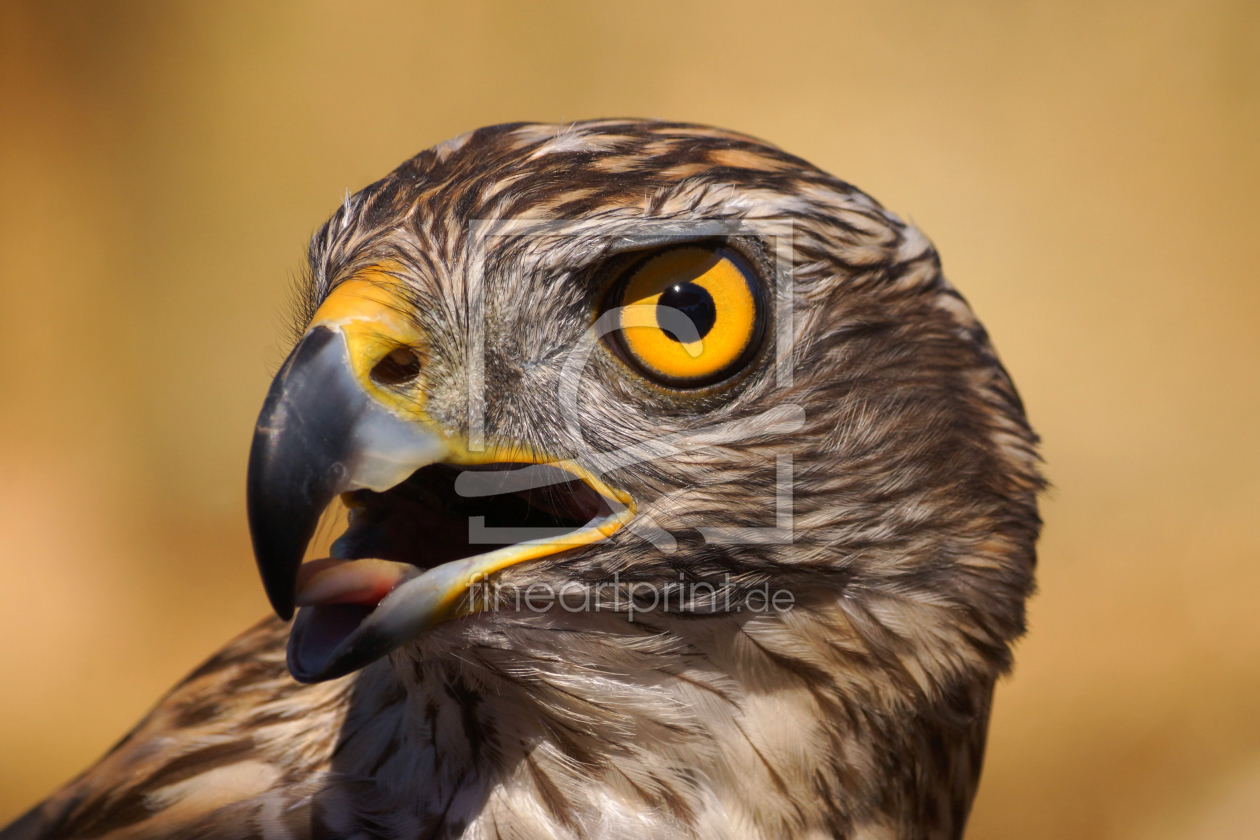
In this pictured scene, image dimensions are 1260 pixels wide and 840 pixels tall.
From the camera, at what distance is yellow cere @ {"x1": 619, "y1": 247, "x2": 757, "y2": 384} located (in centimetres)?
143

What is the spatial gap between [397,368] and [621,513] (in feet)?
1.23

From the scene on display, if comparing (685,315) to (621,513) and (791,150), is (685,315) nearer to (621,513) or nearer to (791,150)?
(621,513)

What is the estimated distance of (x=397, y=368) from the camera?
1354mm

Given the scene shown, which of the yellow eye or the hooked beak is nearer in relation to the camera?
the hooked beak

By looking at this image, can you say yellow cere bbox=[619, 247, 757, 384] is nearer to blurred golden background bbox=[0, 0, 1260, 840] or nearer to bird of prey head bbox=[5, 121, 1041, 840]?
bird of prey head bbox=[5, 121, 1041, 840]

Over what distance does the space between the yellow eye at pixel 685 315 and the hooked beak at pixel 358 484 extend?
20 centimetres

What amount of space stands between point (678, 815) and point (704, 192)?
3.21 feet

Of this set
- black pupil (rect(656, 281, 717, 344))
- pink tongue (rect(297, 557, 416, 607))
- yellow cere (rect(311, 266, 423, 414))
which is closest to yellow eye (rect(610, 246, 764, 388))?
black pupil (rect(656, 281, 717, 344))

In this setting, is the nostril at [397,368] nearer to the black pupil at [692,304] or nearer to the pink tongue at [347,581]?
the pink tongue at [347,581]

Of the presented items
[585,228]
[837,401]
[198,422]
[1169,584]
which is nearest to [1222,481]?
[1169,584]

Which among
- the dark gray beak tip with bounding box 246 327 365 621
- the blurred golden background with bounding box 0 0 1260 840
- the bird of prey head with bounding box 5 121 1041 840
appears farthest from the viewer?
the blurred golden background with bounding box 0 0 1260 840

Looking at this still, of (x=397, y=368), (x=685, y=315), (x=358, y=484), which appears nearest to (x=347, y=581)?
(x=358, y=484)

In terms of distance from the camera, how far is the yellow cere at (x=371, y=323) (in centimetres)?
129

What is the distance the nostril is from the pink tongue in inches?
9.9
